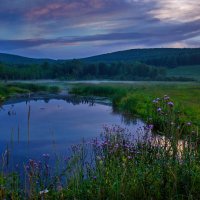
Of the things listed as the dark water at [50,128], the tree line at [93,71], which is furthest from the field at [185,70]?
the dark water at [50,128]

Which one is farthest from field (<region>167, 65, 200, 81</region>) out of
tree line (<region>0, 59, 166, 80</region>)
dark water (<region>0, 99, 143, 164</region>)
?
dark water (<region>0, 99, 143, 164</region>)

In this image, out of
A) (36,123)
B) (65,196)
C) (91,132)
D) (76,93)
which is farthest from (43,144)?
(76,93)

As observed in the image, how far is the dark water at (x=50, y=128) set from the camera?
15.8 metres

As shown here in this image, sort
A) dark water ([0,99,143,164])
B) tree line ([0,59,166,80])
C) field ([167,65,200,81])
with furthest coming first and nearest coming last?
field ([167,65,200,81])
tree line ([0,59,166,80])
dark water ([0,99,143,164])

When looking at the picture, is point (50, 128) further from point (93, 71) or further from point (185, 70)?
point (185, 70)

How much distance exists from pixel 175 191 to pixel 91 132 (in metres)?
14.7

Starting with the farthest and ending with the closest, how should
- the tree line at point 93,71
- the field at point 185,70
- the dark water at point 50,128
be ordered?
the field at point 185,70, the tree line at point 93,71, the dark water at point 50,128

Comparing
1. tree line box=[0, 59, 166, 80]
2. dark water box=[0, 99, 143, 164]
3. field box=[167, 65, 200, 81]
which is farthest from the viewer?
field box=[167, 65, 200, 81]

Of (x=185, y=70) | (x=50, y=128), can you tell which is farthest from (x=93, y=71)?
(x=50, y=128)

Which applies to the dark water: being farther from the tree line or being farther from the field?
the field

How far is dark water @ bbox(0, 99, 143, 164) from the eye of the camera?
15.8 m

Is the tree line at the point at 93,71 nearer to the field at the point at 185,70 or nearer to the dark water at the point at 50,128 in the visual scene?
the field at the point at 185,70

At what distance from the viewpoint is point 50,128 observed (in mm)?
22984

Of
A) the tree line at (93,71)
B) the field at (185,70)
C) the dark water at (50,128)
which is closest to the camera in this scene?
the dark water at (50,128)
